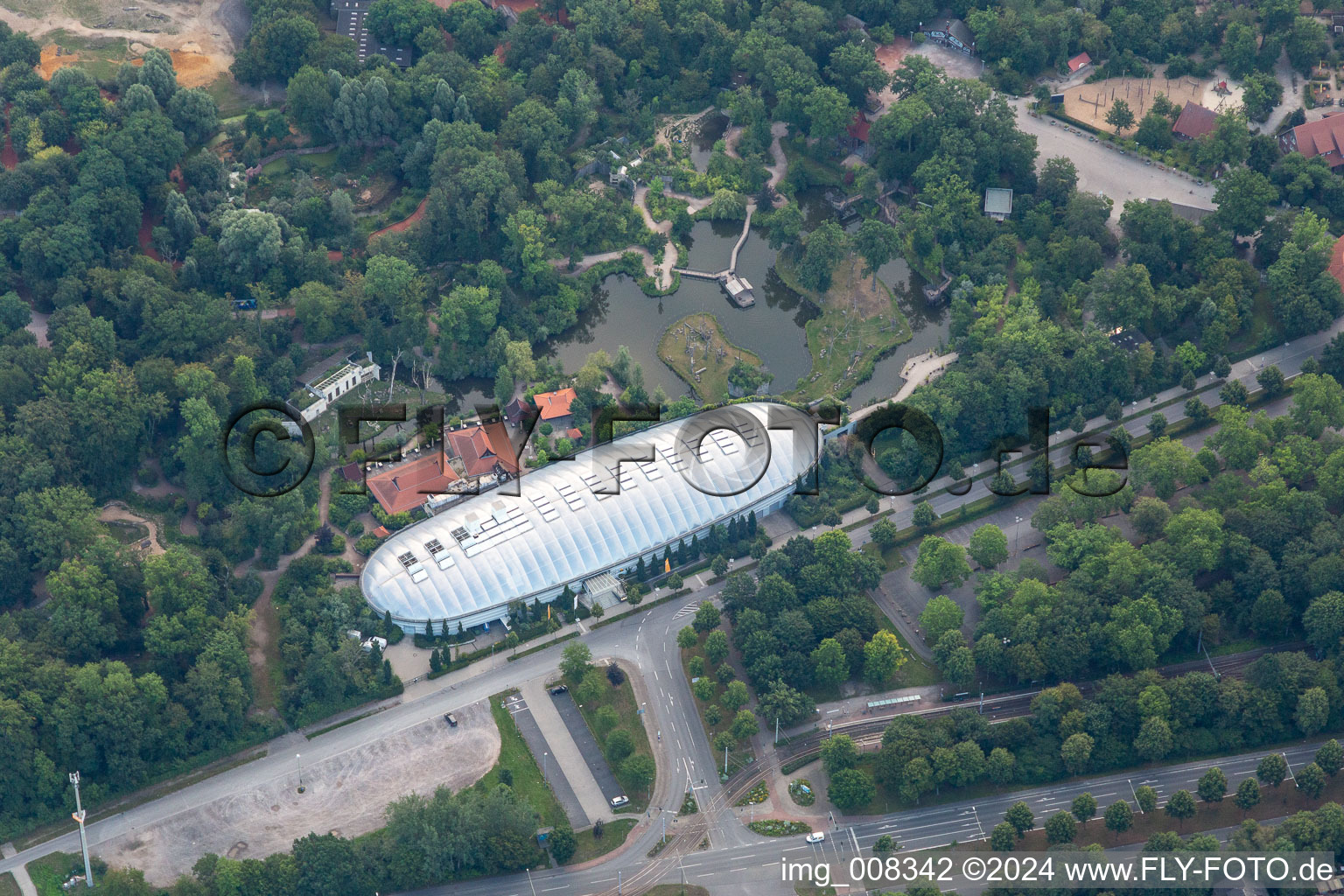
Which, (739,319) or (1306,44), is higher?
(1306,44)

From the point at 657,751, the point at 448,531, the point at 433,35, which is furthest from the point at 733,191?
the point at 657,751

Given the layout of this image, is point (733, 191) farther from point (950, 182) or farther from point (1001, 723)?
point (1001, 723)

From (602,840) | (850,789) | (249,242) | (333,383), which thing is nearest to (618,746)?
(602,840)

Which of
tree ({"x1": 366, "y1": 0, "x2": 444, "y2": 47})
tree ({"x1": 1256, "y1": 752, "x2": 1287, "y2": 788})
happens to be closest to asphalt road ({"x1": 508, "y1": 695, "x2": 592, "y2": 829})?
tree ({"x1": 1256, "y1": 752, "x2": 1287, "y2": 788})

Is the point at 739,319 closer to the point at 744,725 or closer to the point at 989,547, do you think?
the point at 989,547

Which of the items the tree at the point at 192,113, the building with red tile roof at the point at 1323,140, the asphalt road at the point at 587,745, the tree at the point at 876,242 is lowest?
the asphalt road at the point at 587,745

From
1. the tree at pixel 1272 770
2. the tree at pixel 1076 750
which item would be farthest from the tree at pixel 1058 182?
the tree at pixel 1272 770

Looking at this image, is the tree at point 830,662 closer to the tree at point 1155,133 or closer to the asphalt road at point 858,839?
the asphalt road at point 858,839
